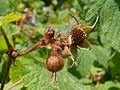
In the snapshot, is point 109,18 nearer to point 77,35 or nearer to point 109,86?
point 77,35

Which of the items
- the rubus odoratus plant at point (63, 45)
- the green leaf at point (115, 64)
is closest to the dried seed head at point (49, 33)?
the rubus odoratus plant at point (63, 45)

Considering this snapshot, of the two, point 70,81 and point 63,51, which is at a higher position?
point 63,51

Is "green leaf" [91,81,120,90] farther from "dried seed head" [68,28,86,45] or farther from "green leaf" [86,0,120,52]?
"dried seed head" [68,28,86,45]

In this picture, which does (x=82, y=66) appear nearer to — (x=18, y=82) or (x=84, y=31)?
(x=18, y=82)

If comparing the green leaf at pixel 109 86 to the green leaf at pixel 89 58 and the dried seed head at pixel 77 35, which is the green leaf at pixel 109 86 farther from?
the dried seed head at pixel 77 35

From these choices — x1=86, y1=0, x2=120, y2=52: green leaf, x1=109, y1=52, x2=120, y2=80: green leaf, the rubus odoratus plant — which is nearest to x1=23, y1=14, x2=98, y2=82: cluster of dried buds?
the rubus odoratus plant

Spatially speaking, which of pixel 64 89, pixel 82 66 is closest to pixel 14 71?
pixel 64 89

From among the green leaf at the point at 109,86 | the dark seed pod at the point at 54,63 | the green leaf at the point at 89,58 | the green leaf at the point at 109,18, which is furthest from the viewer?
the green leaf at the point at 89,58

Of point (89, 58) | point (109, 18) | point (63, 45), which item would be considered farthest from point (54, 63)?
point (89, 58)
